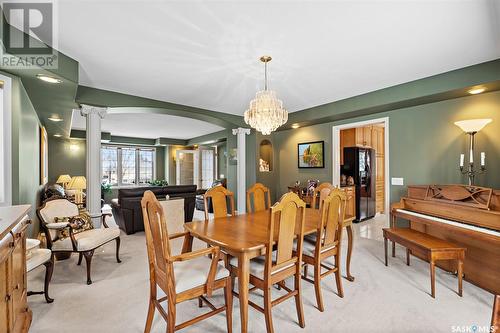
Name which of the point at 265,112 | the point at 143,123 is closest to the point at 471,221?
the point at 265,112

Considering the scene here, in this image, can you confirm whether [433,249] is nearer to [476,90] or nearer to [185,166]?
[476,90]

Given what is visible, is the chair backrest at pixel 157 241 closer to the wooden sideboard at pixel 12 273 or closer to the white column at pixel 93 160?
the wooden sideboard at pixel 12 273

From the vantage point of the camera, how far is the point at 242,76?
Result: 3.16 m

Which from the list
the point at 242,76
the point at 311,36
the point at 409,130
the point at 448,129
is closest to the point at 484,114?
the point at 448,129

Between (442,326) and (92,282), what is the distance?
3.30 m

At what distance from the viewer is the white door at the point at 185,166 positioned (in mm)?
9367

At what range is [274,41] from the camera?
2.30 meters

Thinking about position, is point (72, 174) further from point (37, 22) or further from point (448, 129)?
point (448, 129)

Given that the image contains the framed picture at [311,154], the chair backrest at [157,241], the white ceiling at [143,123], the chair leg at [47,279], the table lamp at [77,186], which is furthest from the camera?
the table lamp at [77,186]

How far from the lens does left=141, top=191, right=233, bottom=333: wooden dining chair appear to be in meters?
1.51

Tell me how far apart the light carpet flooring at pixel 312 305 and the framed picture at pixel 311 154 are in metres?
2.63

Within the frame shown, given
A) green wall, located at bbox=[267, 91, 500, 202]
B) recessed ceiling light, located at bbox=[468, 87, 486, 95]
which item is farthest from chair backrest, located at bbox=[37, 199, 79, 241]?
recessed ceiling light, located at bbox=[468, 87, 486, 95]

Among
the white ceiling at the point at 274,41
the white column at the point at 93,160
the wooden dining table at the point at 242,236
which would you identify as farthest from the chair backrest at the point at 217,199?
the white column at the point at 93,160

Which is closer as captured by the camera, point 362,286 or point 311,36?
point 311,36
